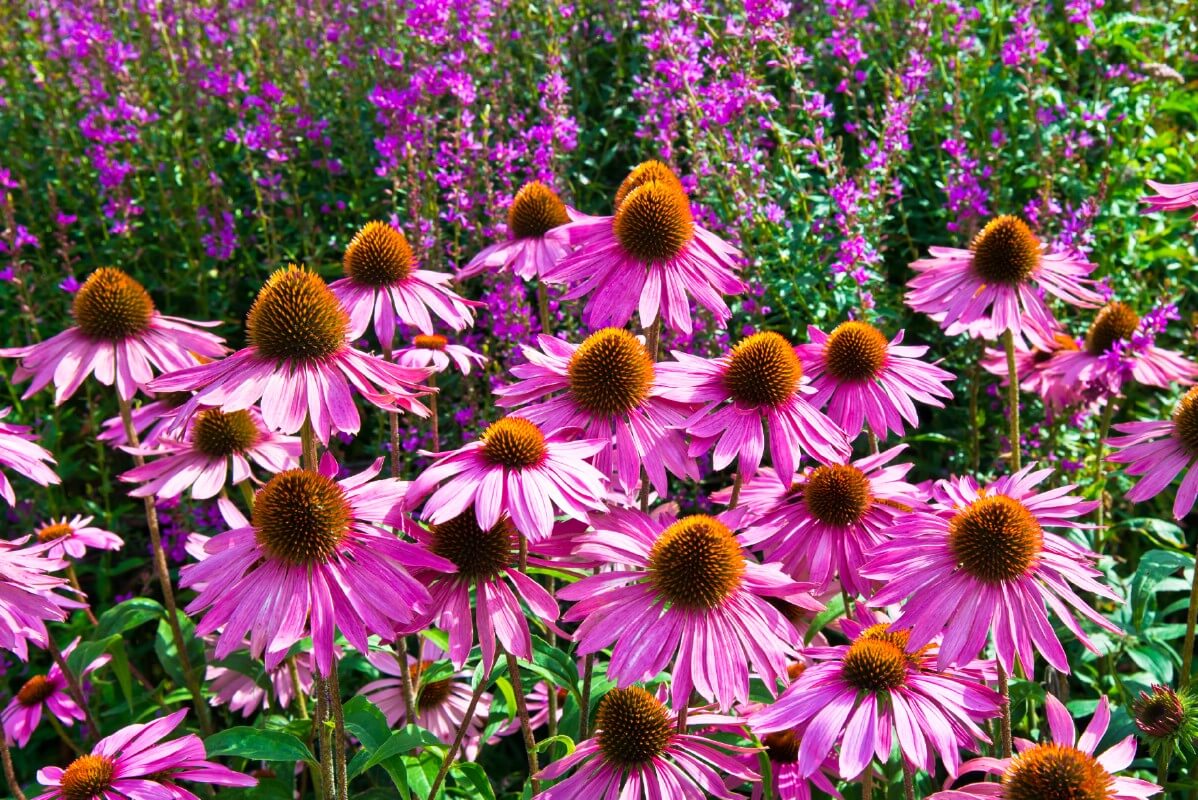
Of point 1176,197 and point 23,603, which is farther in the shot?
point 1176,197

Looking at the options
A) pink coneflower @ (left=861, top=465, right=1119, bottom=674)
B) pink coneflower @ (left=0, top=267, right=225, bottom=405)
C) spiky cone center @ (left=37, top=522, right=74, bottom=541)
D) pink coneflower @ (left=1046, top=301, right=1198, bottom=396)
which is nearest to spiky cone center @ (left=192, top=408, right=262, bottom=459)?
pink coneflower @ (left=0, top=267, right=225, bottom=405)

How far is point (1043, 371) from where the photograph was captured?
3.27 metres

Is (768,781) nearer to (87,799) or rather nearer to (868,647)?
(868,647)

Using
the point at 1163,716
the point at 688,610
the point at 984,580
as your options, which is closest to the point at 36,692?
the point at 688,610

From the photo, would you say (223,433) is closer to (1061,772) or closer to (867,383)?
(867,383)

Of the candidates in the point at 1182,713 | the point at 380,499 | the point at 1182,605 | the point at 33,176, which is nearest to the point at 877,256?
the point at 1182,605

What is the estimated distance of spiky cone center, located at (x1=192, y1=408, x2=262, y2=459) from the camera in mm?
2635

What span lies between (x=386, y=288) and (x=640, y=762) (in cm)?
125

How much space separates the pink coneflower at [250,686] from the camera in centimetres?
283

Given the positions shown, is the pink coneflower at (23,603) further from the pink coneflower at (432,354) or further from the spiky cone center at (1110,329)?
the spiky cone center at (1110,329)

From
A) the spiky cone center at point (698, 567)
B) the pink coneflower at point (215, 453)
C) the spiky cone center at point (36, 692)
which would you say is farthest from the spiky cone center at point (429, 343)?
the spiky cone center at point (36, 692)

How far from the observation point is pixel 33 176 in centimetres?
516

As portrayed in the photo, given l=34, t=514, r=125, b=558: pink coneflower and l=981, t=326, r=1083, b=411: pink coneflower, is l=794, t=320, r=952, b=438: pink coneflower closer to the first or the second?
l=981, t=326, r=1083, b=411: pink coneflower

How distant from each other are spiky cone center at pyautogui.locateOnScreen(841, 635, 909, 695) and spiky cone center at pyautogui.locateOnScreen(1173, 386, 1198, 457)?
88 cm
